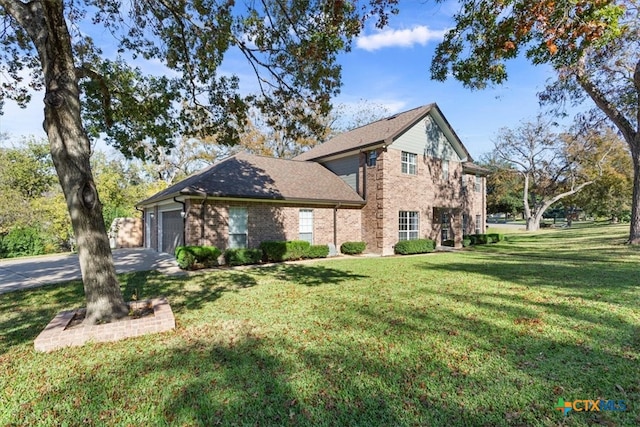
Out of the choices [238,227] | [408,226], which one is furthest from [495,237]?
[238,227]

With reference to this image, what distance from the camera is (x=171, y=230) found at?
1556 cm

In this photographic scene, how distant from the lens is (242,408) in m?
3.07

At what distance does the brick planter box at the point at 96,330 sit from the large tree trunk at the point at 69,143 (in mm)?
362

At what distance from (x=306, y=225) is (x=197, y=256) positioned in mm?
5693

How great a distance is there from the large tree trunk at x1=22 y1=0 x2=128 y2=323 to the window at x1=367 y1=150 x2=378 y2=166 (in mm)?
13216

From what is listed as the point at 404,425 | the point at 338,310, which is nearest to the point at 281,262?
the point at 338,310

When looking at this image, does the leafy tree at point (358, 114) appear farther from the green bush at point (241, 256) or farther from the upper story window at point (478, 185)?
the green bush at point (241, 256)

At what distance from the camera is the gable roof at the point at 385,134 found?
16.4 m

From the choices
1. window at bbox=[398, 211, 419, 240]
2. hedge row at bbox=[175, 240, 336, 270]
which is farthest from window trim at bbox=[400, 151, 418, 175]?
hedge row at bbox=[175, 240, 336, 270]

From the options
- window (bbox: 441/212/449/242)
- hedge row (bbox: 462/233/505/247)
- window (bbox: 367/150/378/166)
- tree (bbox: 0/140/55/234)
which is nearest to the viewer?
window (bbox: 367/150/378/166)

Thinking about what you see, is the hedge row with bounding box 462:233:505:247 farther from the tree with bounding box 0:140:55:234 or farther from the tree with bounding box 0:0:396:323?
the tree with bounding box 0:140:55:234

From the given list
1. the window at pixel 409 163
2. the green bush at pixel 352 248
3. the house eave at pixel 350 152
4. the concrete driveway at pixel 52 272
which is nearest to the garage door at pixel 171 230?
the concrete driveway at pixel 52 272

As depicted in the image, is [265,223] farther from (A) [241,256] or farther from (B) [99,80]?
(B) [99,80]

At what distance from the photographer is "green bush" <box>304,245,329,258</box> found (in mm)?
14493
